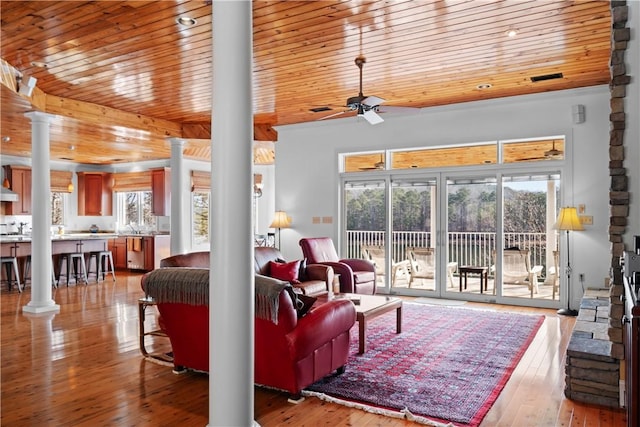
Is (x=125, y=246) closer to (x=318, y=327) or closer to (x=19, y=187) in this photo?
(x=19, y=187)

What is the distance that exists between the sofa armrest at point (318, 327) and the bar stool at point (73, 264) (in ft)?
22.4

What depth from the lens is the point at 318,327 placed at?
324cm

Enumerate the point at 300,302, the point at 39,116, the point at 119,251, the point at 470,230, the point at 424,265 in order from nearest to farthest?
the point at 300,302, the point at 39,116, the point at 470,230, the point at 424,265, the point at 119,251

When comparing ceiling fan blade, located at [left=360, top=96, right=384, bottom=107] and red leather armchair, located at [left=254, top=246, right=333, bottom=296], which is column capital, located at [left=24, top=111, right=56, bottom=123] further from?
ceiling fan blade, located at [left=360, top=96, right=384, bottom=107]

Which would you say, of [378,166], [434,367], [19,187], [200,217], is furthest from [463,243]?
[19,187]

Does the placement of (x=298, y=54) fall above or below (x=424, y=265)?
above

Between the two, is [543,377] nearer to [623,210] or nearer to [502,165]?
[623,210]

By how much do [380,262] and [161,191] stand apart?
5.84 meters

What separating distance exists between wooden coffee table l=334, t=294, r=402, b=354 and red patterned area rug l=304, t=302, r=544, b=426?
0.11m

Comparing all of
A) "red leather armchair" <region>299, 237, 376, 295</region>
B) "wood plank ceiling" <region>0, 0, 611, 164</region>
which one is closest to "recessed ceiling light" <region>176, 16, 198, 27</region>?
"wood plank ceiling" <region>0, 0, 611, 164</region>

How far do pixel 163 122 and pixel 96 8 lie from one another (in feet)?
14.0

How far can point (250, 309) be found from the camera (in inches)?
97.5

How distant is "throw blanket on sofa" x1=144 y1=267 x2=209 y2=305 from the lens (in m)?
3.30

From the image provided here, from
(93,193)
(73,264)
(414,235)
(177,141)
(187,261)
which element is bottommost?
(73,264)
